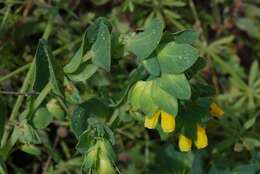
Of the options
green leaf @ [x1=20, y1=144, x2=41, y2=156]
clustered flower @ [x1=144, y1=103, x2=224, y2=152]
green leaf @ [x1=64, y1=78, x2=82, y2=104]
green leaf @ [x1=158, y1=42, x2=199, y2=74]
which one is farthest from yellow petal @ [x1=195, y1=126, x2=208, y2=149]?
green leaf @ [x1=20, y1=144, x2=41, y2=156]

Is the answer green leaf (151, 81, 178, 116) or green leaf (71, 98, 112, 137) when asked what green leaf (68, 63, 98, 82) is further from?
green leaf (151, 81, 178, 116)

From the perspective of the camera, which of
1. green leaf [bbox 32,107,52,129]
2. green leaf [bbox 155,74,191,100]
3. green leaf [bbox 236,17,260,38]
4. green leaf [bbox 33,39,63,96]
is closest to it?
green leaf [bbox 155,74,191,100]

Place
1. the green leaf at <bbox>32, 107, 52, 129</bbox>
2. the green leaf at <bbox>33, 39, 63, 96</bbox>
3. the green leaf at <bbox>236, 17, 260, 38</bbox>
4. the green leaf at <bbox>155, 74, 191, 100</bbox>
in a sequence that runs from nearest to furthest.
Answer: the green leaf at <bbox>155, 74, 191, 100</bbox>
the green leaf at <bbox>33, 39, 63, 96</bbox>
the green leaf at <bbox>32, 107, 52, 129</bbox>
the green leaf at <bbox>236, 17, 260, 38</bbox>

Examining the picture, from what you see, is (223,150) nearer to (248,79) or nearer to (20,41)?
(248,79)

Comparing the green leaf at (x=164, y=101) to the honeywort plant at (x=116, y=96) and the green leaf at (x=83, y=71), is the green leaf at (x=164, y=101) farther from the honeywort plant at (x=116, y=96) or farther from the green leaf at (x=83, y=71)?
the green leaf at (x=83, y=71)

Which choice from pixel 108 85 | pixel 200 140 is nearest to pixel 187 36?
pixel 200 140

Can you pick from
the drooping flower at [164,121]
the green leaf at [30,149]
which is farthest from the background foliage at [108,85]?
the drooping flower at [164,121]
